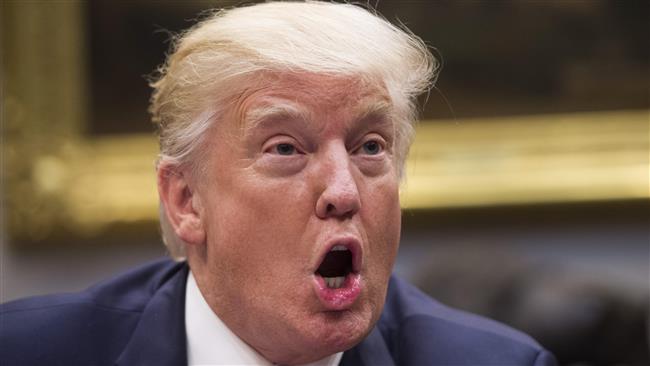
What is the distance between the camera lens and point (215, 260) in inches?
86.4

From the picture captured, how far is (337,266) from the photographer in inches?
85.4

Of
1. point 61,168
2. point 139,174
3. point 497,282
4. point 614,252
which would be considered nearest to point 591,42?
point 614,252

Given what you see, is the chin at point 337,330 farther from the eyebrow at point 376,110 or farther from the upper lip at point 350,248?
the eyebrow at point 376,110

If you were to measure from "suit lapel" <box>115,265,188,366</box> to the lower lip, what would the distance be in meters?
0.41

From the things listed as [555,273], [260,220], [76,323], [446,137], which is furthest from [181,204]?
[446,137]

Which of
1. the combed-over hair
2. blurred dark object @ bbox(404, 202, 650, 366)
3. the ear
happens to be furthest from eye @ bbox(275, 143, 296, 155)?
blurred dark object @ bbox(404, 202, 650, 366)

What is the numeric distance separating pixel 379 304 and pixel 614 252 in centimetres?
397

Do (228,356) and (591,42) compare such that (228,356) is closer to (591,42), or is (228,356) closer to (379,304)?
(379,304)

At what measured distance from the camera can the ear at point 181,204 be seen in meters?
2.24

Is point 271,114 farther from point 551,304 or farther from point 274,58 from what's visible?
point 551,304

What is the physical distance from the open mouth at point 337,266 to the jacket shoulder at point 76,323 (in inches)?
19.8

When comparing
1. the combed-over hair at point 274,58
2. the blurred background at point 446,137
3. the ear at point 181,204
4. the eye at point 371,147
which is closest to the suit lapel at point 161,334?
the ear at point 181,204

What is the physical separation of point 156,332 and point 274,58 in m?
0.67

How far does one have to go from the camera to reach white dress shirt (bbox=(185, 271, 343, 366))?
2.26m
